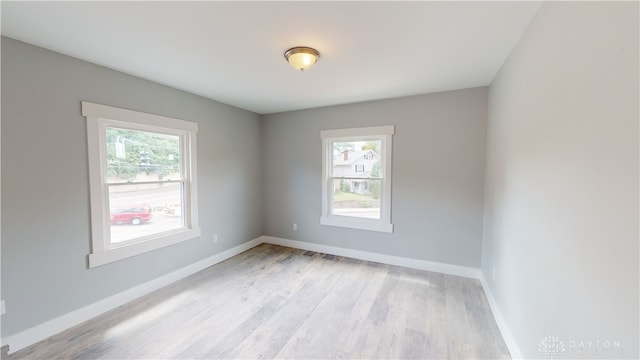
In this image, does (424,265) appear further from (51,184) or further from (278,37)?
(51,184)

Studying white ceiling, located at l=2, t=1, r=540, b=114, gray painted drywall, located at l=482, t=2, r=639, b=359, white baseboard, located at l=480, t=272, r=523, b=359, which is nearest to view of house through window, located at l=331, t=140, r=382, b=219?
white ceiling, located at l=2, t=1, r=540, b=114

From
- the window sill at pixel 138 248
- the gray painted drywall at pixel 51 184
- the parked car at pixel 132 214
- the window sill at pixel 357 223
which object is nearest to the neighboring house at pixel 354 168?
the window sill at pixel 357 223

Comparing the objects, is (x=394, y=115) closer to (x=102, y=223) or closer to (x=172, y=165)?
(x=172, y=165)

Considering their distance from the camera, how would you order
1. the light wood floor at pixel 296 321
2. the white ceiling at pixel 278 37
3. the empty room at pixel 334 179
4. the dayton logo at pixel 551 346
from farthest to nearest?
the light wood floor at pixel 296 321
the white ceiling at pixel 278 37
the dayton logo at pixel 551 346
the empty room at pixel 334 179

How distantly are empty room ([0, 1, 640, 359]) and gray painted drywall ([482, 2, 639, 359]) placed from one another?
1 centimetres

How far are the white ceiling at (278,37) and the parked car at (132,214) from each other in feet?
4.91

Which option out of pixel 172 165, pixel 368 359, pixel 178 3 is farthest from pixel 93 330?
pixel 178 3

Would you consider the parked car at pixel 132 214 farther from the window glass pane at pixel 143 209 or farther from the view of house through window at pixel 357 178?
the view of house through window at pixel 357 178

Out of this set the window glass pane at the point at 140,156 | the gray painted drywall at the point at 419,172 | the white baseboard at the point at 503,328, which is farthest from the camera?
the gray painted drywall at the point at 419,172

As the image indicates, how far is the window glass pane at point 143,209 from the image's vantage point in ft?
8.75

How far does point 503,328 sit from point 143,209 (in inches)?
153

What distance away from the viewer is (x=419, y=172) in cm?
352

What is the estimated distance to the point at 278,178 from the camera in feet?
15.1

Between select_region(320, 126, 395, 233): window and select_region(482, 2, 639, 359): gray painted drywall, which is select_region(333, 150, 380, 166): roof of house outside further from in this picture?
select_region(482, 2, 639, 359): gray painted drywall
